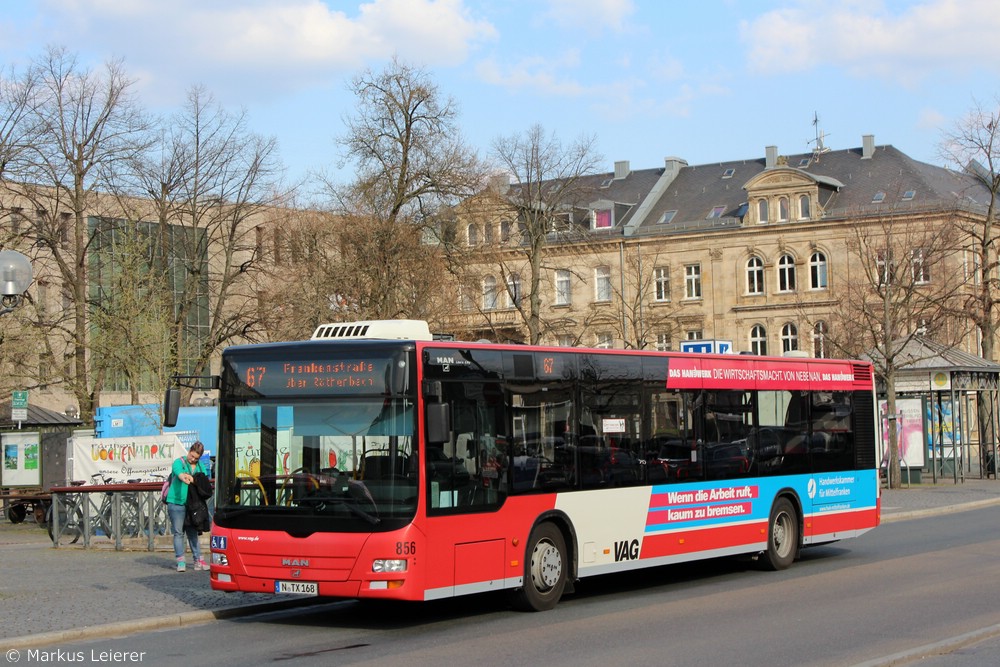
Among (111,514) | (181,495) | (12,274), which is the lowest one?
(111,514)

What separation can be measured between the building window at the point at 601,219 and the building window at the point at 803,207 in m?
12.6

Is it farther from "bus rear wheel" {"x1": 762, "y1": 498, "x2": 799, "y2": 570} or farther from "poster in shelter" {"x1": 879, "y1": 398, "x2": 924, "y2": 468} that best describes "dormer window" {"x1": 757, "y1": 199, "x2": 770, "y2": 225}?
"bus rear wheel" {"x1": 762, "y1": 498, "x2": 799, "y2": 570}

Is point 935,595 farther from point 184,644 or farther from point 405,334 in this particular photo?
point 184,644

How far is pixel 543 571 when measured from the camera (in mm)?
13914

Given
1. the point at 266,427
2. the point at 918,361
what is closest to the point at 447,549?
the point at 266,427

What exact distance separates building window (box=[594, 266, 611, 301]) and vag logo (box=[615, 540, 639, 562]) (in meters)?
63.1

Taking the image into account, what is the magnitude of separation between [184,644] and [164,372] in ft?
65.7

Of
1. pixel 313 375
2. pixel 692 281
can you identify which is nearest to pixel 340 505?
pixel 313 375

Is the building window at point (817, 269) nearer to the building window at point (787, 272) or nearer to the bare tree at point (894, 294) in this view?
the building window at point (787, 272)

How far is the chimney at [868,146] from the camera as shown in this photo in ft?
254

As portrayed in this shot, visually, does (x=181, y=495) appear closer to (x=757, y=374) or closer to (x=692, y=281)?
(x=757, y=374)

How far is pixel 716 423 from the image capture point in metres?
16.9

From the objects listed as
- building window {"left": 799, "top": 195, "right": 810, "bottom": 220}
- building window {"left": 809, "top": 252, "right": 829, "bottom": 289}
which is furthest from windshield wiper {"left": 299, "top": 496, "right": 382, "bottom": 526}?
building window {"left": 799, "top": 195, "right": 810, "bottom": 220}

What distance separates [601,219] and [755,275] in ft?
36.9
